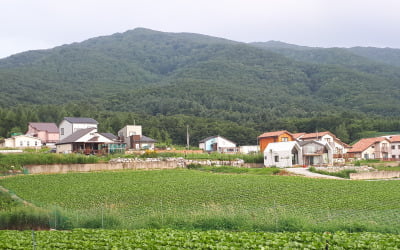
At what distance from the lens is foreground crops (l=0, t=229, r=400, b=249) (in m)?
13.0

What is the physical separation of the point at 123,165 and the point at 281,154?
64.9 feet

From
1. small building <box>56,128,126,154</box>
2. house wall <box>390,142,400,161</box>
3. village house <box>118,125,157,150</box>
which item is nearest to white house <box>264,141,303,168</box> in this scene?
small building <box>56,128,126,154</box>

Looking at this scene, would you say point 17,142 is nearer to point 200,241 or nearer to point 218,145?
point 218,145

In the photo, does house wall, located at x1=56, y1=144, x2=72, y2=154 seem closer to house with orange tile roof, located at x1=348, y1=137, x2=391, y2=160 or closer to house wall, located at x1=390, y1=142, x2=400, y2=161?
house with orange tile roof, located at x1=348, y1=137, x2=391, y2=160

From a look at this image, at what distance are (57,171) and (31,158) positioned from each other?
3391 millimetres

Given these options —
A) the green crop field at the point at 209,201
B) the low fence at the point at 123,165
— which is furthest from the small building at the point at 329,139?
the green crop field at the point at 209,201

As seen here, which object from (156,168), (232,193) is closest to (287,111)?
(156,168)

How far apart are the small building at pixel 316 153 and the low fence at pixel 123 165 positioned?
8238 millimetres

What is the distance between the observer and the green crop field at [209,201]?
1830 cm

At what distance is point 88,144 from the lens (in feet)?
183

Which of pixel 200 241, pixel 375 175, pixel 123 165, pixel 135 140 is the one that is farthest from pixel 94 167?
pixel 200 241

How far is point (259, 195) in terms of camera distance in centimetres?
2822

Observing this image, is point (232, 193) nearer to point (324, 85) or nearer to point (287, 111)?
point (287, 111)

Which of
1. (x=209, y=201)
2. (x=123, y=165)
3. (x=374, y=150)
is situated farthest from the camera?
(x=374, y=150)
